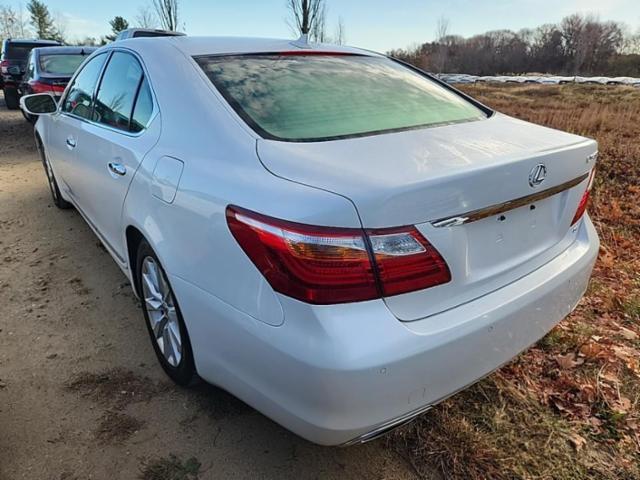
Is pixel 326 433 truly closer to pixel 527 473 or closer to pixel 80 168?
pixel 527 473

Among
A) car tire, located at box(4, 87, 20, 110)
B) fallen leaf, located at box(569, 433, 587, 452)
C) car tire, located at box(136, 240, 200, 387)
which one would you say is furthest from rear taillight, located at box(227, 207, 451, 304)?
car tire, located at box(4, 87, 20, 110)

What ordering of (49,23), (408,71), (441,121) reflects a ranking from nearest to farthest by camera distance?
(441,121)
(408,71)
(49,23)

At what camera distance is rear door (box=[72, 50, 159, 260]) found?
7.49 ft

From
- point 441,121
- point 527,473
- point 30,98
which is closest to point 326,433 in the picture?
point 527,473

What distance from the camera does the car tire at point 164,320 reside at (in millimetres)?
2043

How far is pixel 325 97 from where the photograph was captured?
6.87ft

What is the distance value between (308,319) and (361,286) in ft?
0.57

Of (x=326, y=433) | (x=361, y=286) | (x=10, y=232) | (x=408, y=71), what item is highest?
Answer: (x=408, y=71)

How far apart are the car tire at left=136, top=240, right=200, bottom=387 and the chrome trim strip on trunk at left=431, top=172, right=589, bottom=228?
111 centimetres

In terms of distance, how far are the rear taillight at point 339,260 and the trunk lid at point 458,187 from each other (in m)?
0.04

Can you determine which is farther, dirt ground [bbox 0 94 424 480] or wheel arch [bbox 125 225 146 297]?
wheel arch [bbox 125 225 146 297]

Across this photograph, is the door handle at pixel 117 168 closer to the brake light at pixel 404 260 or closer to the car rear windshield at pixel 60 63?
the brake light at pixel 404 260

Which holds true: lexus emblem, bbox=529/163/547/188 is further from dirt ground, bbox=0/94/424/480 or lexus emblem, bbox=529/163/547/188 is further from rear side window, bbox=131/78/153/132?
rear side window, bbox=131/78/153/132

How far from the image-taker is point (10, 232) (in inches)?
173
